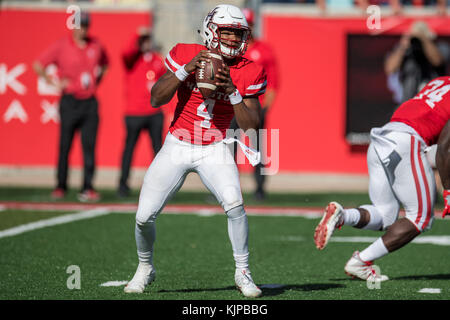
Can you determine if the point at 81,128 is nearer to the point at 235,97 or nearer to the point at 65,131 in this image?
the point at 65,131

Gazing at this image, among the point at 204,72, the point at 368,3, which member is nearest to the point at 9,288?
the point at 204,72

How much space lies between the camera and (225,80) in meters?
5.29

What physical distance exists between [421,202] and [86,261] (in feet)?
8.98

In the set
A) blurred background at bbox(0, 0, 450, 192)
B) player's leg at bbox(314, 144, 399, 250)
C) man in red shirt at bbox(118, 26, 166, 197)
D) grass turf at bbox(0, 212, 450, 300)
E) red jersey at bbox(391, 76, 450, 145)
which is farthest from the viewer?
blurred background at bbox(0, 0, 450, 192)

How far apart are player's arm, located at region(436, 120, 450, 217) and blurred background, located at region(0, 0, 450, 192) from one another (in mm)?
8685

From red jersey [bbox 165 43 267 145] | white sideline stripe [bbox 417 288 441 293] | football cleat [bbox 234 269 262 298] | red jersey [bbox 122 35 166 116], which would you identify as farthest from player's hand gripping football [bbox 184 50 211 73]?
red jersey [bbox 122 35 166 116]

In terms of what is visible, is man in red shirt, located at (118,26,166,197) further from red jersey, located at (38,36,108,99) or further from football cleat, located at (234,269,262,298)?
football cleat, located at (234,269,262,298)

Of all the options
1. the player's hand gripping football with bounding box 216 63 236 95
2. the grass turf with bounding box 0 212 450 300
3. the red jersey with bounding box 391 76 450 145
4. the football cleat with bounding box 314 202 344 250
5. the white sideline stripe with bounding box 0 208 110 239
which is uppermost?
the player's hand gripping football with bounding box 216 63 236 95

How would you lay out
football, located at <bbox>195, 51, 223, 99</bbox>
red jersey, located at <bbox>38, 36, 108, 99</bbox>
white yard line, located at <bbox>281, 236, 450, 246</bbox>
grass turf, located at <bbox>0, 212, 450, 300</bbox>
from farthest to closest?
red jersey, located at <bbox>38, 36, 108, 99</bbox> < white yard line, located at <bbox>281, 236, 450, 246</bbox> < grass turf, located at <bbox>0, 212, 450, 300</bbox> < football, located at <bbox>195, 51, 223, 99</bbox>

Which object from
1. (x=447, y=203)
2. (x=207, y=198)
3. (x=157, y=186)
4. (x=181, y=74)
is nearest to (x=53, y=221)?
(x=207, y=198)

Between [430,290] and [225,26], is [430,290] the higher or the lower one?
the lower one

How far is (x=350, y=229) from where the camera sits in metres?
9.22

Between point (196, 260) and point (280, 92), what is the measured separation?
319 inches

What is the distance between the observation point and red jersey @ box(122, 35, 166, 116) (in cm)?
1144
